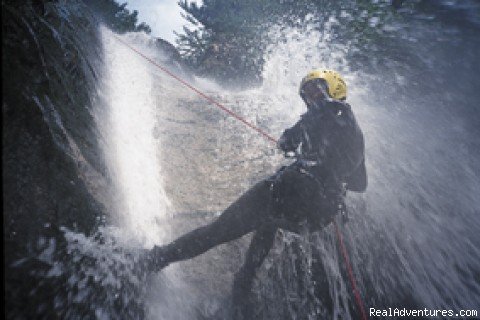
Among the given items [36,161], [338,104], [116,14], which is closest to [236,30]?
[116,14]

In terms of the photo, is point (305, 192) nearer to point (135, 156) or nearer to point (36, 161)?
point (36, 161)

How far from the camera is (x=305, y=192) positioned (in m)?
3.56

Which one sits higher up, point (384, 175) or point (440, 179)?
point (384, 175)

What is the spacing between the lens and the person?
11.6 feet

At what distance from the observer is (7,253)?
5.75 ft

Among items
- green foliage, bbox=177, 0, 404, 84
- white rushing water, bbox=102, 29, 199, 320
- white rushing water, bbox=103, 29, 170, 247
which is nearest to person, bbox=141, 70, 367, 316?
white rushing water, bbox=102, 29, 199, 320

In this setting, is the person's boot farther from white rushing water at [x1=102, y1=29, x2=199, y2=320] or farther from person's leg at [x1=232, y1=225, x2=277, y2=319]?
person's leg at [x1=232, y1=225, x2=277, y2=319]

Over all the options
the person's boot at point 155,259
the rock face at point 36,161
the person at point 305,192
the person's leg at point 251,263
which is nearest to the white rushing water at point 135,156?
the person's boot at point 155,259

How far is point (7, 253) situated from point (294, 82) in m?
11.3

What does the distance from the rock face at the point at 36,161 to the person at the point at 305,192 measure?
1143 millimetres

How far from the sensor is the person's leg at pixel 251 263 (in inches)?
162

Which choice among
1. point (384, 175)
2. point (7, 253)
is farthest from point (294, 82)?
point (7, 253)

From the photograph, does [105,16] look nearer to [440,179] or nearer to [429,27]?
[429,27]

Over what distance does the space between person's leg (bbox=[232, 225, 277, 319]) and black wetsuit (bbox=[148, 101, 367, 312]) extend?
641 mm
